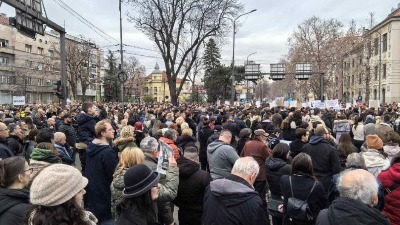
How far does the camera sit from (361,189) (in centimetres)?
316

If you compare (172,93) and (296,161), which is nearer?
(296,161)

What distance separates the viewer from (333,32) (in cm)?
5062

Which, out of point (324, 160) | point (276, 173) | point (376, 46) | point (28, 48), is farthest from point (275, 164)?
point (28, 48)

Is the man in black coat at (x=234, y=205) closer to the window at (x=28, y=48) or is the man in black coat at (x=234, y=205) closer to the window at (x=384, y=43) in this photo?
the window at (x=384, y=43)

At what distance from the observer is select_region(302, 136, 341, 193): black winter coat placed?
6.20 m

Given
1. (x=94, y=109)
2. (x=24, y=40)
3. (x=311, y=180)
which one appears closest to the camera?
(x=311, y=180)

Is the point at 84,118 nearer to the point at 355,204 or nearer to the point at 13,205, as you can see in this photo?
the point at 13,205

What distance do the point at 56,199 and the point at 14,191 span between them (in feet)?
3.15

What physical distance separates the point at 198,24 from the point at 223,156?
31.0 metres

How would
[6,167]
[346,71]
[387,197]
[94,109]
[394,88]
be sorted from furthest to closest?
[346,71] < [394,88] < [94,109] < [387,197] < [6,167]

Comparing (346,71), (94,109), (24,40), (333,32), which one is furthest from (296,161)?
(24,40)

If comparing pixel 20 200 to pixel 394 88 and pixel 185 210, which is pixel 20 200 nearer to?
pixel 185 210

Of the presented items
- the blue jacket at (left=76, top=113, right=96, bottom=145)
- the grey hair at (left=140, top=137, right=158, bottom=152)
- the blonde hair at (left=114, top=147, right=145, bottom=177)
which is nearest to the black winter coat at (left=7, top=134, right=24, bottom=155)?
the blue jacket at (left=76, top=113, right=96, bottom=145)

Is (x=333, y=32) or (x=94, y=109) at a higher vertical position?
(x=333, y=32)
